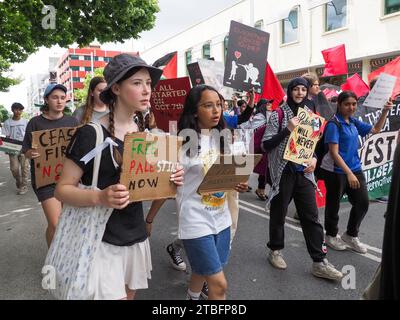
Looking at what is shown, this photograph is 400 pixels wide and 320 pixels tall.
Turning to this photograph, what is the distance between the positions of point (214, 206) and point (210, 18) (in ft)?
82.4

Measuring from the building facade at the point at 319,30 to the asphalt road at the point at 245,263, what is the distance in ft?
26.4

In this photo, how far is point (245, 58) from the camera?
166 inches

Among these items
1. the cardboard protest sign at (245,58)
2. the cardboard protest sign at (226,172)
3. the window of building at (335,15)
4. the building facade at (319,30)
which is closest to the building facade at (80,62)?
the building facade at (319,30)

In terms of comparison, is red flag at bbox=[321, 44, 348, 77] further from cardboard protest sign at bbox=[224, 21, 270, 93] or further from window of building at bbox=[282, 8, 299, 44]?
window of building at bbox=[282, 8, 299, 44]

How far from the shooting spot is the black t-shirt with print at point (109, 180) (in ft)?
5.73

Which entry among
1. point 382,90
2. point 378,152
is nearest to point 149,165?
Result: point 382,90

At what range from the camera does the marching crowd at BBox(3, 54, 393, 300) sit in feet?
5.84

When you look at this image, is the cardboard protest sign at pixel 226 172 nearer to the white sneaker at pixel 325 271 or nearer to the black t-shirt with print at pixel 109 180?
the black t-shirt with print at pixel 109 180

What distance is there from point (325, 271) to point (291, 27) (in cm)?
1766

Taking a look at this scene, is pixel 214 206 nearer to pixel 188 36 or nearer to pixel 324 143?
pixel 324 143

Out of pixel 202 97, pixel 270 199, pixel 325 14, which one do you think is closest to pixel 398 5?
pixel 325 14

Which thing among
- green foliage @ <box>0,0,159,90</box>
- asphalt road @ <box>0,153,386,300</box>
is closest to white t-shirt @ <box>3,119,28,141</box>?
green foliage @ <box>0,0,159,90</box>

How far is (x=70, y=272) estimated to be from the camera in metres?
1.69

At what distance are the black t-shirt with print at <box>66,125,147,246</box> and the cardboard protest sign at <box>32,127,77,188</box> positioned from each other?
0.99m
